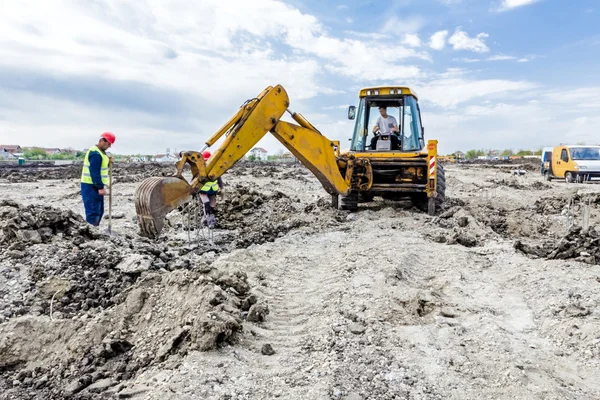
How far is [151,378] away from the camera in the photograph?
10.3 feet

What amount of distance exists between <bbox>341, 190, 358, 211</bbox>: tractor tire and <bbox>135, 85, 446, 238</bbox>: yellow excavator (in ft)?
0.07

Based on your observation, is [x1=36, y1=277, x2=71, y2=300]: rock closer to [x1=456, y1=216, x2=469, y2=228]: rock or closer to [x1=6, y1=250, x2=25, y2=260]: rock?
[x1=6, y1=250, x2=25, y2=260]: rock

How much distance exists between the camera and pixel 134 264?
5.47 metres

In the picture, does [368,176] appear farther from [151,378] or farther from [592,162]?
[592,162]

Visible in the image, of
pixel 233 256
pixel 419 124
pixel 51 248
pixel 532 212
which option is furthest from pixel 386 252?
pixel 532 212

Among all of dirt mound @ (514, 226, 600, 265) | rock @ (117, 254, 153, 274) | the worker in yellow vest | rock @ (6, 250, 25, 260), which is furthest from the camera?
the worker in yellow vest

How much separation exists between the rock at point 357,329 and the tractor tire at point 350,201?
19.9 ft

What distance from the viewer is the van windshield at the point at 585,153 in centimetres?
2126

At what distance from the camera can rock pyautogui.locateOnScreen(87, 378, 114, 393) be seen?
3.18 metres

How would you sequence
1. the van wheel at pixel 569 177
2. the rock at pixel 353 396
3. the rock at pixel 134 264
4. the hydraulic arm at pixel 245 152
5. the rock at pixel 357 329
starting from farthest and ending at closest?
the van wheel at pixel 569 177, the hydraulic arm at pixel 245 152, the rock at pixel 134 264, the rock at pixel 357 329, the rock at pixel 353 396

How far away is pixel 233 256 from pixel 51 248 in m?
2.24

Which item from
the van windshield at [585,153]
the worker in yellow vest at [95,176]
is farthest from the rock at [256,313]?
the van windshield at [585,153]

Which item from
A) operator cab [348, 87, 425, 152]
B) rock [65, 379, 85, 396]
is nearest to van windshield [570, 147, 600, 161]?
operator cab [348, 87, 425, 152]

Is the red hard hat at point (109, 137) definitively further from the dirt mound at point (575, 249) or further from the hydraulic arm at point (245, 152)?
the dirt mound at point (575, 249)
